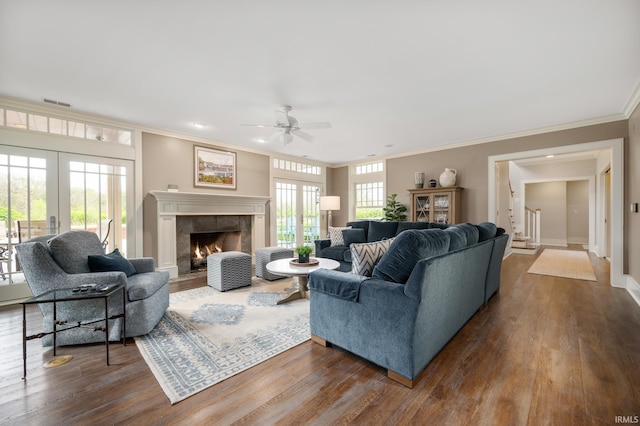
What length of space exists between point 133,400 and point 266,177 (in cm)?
489

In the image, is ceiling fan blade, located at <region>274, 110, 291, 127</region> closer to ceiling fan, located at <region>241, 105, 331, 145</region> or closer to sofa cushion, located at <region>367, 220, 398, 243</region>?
ceiling fan, located at <region>241, 105, 331, 145</region>

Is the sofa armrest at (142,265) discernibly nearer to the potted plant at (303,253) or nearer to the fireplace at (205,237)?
the potted plant at (303,253)

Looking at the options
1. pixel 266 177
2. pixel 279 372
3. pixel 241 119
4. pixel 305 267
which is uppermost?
pixel 241 119

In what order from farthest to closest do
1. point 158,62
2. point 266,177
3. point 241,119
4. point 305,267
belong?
point 266,177 → point 241,119 → point 305,267 → point 158,62

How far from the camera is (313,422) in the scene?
143 cm

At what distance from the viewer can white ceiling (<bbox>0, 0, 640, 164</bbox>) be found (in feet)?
6.23

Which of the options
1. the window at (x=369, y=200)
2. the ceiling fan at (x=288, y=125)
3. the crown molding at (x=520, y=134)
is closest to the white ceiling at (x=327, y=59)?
the crown molding at (x=520, y=134)

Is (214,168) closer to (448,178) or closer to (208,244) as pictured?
(208,244)

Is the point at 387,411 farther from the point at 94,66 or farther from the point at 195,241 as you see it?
the point at 195,241

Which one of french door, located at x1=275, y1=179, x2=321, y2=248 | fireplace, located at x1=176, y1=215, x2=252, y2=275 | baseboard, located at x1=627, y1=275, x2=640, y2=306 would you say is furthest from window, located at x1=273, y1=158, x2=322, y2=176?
baseboard, located at x1=627, y1=275, x2=640, y2=306

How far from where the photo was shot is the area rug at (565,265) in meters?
4.63

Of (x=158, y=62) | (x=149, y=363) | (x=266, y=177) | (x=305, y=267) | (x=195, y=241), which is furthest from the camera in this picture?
(x=266, y=177)

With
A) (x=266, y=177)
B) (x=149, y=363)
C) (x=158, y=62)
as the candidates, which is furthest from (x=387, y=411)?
(x=266, y=177)

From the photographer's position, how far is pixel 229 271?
3758mm
